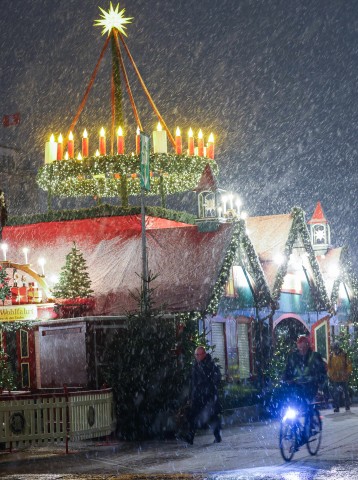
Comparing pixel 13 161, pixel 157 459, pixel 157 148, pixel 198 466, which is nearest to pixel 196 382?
pixel 157 459

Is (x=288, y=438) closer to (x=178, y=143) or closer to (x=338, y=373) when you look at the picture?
(x=338, y=373)

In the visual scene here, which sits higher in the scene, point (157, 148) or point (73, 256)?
point (157, 148)

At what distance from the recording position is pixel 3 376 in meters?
23.2

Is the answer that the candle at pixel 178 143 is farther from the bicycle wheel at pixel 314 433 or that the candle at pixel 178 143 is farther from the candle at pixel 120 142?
the bicycle wheel at pixel 314 433

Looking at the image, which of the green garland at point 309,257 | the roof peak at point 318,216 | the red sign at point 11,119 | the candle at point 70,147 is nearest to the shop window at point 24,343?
the candle at point 70,147

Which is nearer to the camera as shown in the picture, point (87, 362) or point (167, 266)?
point (87, 362)

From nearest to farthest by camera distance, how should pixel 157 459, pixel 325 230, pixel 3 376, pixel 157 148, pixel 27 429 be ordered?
1. pixel 157 459
2. pixel 27 429
3. pixel 3 376
4. pixel 157 148
5. pixel 325 230

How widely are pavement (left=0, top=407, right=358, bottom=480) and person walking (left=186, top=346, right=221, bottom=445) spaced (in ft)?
1.40

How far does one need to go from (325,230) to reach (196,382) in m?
20.7

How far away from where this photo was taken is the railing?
16297mm

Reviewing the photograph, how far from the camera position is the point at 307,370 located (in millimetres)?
14375

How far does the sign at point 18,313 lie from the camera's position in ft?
72.7

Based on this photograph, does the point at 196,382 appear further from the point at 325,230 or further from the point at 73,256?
the point at 325,230

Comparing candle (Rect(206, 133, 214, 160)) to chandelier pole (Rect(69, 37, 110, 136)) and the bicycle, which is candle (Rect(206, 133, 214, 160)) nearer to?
chandelier pole (Rect(69, 37, 110, 136))
